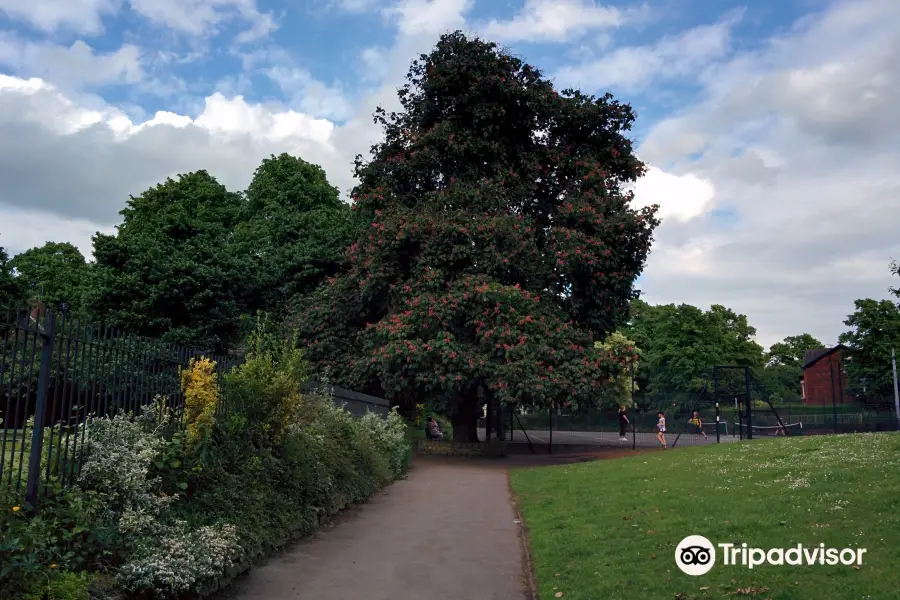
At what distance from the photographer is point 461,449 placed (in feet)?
82.4

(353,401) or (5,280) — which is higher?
(5,280)

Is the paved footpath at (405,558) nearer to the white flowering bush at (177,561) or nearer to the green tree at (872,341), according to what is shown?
the white flowering bush at (177,561)

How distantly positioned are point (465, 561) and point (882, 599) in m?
4.43

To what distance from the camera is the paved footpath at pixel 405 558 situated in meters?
7.21

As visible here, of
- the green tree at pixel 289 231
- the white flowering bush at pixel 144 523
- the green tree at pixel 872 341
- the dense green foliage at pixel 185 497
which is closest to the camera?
the dense green foliage at pixel 185 497

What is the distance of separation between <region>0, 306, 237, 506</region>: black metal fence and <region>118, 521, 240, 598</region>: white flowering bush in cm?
94

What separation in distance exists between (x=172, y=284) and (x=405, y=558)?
22.7 m

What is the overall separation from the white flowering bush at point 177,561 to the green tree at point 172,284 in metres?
22.3

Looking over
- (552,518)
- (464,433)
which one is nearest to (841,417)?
(464,433)

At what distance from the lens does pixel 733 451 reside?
17.6 metres

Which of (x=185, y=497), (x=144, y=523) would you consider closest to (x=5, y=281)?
(x=185, y=497)

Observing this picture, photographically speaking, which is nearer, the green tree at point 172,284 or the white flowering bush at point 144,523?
the white flowering bush at point 144,523

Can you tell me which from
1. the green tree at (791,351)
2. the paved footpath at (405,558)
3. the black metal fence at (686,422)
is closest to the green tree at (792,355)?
the green tree at (791,351)

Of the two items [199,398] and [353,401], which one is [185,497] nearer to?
[199,398]
